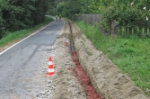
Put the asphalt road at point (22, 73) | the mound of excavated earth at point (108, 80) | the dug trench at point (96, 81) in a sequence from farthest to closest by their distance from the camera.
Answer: the asphalt road at point (22, 73), the dug trench at point (96, 81), the mound of excavated earth at point (108, 80)

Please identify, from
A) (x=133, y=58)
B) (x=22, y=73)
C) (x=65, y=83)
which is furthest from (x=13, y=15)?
(x=65, y=83)

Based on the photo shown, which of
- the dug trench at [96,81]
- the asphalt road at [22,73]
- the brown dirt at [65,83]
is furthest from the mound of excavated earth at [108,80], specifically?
the asphalt road at [22,73]

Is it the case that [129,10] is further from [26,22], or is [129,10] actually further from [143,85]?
[26,22]

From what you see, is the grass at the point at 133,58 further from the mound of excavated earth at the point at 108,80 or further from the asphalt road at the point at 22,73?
the asphalt road at the point at 22,73

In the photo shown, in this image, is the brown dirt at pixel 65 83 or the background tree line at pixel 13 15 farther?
the background tree line at pixel 13 15

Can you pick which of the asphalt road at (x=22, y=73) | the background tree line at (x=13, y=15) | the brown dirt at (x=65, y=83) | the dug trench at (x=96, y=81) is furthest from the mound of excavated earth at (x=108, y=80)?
the background tree line at (x=13, y=15)

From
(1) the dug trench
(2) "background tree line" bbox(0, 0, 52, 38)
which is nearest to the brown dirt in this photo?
(1) the dug trench

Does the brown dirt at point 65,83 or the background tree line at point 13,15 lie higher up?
the background tree line at point 13,15

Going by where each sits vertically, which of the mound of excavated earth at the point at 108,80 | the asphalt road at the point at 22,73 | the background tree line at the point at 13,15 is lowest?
the asphalt road at the point at 22,73

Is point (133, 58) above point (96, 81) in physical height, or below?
above

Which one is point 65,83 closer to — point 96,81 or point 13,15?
point 96,81

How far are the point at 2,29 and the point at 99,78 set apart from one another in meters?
17.7

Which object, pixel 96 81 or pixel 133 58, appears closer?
pixel 96 81

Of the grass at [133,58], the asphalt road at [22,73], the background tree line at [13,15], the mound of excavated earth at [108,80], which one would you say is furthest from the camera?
the background tree line at [13,15]
